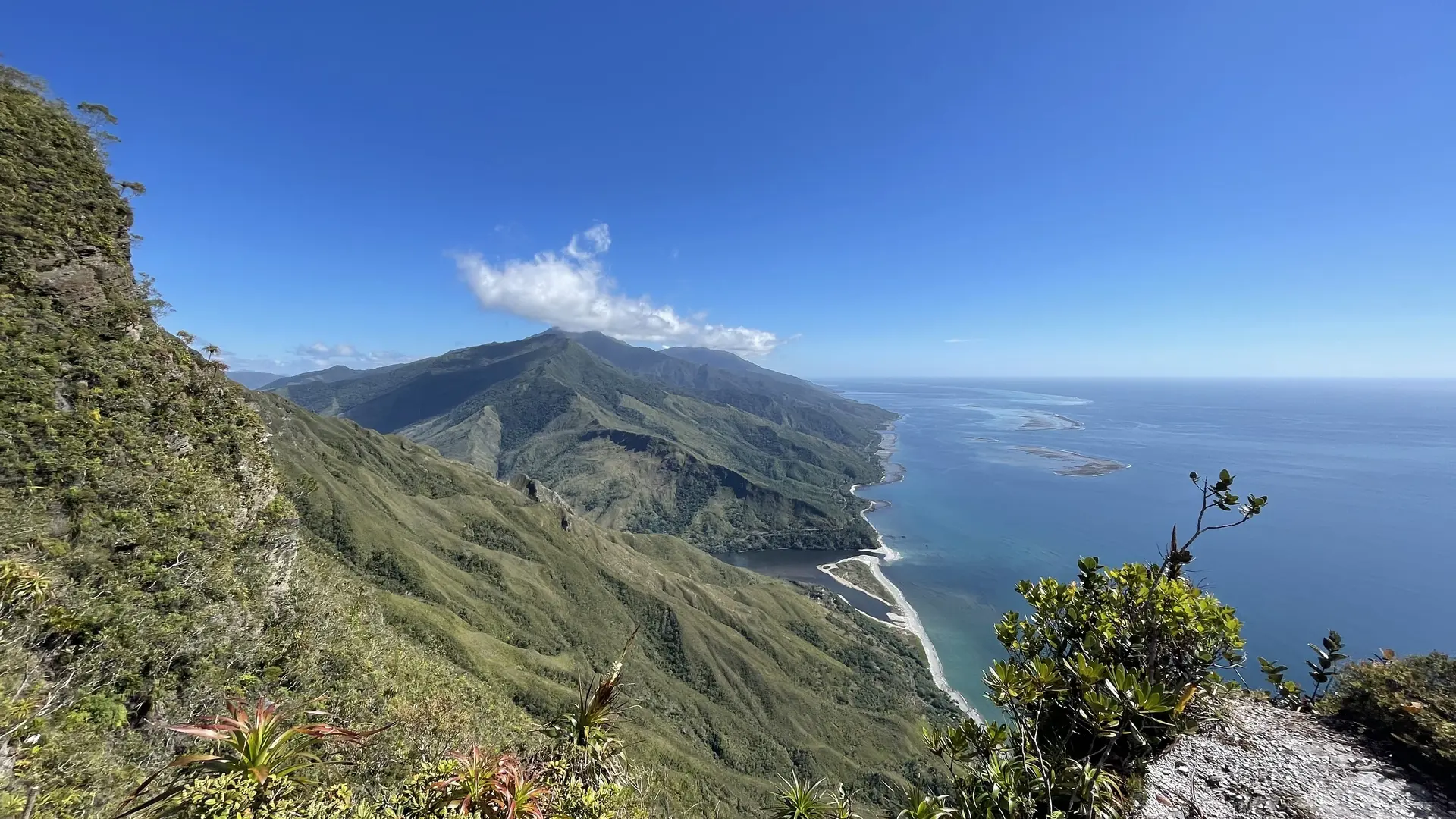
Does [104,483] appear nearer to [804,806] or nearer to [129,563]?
[129,563]

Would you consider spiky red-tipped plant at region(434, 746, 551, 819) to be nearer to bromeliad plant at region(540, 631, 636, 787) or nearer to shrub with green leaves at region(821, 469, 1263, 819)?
bromeliad plant at region(540, 631, 636, 787)

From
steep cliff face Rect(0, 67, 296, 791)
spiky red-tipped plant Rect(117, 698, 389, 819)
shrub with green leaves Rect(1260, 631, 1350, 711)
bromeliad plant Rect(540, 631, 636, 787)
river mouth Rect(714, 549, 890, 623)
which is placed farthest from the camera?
river mouth Rect(714, 549, 890, 623)

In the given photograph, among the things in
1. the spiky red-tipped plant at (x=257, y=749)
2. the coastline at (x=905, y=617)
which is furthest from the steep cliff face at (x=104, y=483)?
the coastline at (x=905, y=617)

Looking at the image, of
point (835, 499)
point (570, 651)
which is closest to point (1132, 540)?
point (835, 499)

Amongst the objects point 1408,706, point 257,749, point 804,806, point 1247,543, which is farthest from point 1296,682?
point 1247,543

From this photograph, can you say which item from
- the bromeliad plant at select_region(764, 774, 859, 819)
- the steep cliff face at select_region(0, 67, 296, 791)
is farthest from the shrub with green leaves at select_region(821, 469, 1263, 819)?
the steep cliff face at select_region(0, 67, 296, 791)

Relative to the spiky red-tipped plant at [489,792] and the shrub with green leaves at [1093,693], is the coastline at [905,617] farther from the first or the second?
the spiky red-tipped plant at [489,792]
